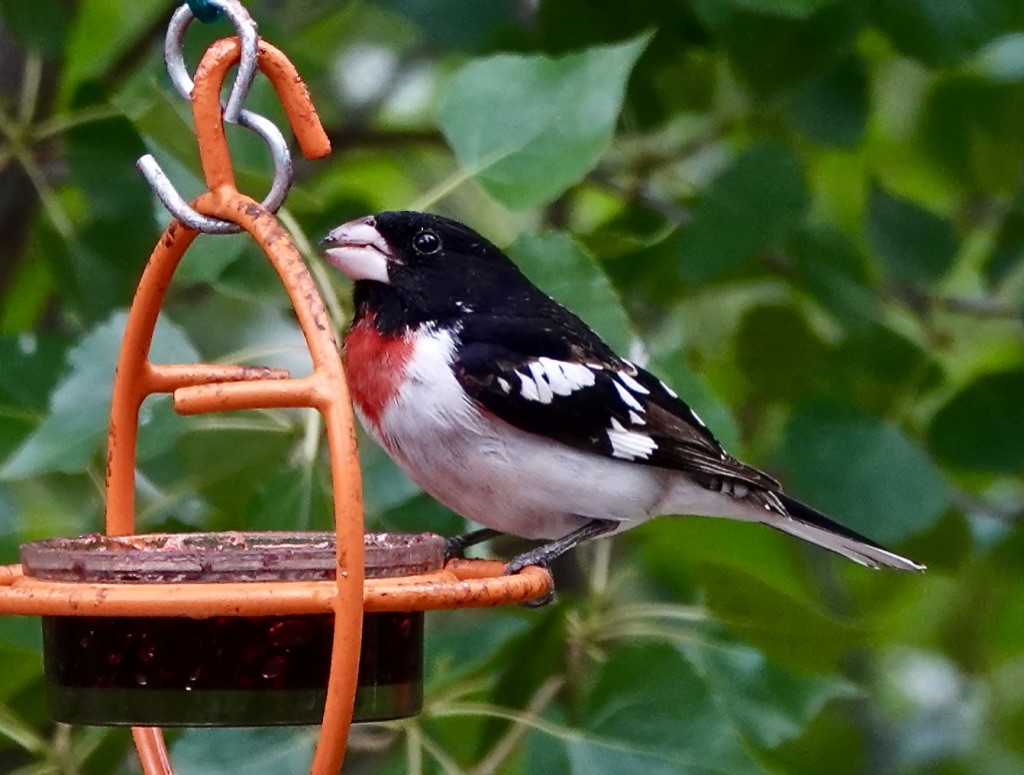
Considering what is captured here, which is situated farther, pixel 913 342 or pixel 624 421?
pixel 913 342

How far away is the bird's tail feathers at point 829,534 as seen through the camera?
3068 mm

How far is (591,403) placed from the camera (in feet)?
9.31

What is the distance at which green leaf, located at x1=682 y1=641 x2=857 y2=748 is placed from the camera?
9.80 ft

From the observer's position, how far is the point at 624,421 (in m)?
2.88

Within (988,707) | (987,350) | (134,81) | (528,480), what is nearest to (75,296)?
(134,81)

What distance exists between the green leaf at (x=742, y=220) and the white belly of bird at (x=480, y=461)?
62 centimetres

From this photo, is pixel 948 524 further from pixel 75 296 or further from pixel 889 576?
pixel 75 296

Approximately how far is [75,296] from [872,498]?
1727 millimetres

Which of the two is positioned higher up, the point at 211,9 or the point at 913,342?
the point at 913,342

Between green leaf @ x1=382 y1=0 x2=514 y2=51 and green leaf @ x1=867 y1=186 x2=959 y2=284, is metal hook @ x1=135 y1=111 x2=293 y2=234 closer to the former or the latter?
green leaf @ x1=382 y1=0 x2=514 y2=51

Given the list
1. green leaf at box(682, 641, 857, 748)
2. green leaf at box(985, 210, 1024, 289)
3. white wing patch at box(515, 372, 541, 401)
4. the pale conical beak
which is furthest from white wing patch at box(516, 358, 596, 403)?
green leaf at box(985, 210, 1024, 289)

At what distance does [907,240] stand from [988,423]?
0.46 m

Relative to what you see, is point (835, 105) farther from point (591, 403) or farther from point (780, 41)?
point (591, 403)

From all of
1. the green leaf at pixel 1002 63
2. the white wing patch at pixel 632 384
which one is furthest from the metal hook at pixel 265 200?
the green leaf at pixel 1002 63
